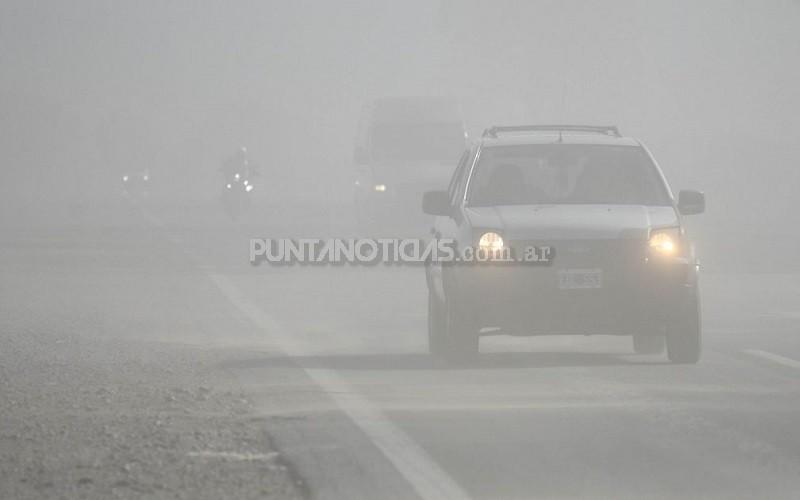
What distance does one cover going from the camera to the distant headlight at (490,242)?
1388 cm

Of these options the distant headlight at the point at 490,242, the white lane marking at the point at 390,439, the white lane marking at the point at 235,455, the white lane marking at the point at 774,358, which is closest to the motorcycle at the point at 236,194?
the white lane marking at the point at 390,439

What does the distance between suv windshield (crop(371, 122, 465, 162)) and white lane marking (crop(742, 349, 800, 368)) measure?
20.6 meters

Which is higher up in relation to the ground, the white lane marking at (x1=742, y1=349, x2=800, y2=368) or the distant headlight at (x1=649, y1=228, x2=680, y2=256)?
the distant headlight at (x1=649, y1=228, x2=680, y2=256)

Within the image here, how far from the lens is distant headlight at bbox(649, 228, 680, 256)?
13.9 metres

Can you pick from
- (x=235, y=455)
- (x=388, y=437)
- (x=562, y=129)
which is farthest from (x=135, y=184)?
(x=235, y=455)

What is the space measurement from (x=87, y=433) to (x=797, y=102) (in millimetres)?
84485

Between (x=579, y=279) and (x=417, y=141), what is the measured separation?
22186 mm

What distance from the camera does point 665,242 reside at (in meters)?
13.9

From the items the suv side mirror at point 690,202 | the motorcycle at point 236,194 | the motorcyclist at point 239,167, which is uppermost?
the suv side mirror at point 690,202

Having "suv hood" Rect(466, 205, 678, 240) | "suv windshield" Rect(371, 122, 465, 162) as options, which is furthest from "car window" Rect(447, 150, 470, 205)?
"suv windshield" Rect(371, 122, 465, 162)

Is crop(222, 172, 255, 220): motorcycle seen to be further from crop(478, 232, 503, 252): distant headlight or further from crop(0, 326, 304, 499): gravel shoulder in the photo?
crop(478, 232, 503, 252): distant headlight

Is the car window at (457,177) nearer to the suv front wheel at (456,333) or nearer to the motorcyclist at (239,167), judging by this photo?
the suv front wheel at (456,333)

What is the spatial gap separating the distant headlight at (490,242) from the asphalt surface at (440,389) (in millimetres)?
831

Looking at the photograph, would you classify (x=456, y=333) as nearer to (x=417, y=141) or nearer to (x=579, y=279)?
(x=579, y=279)
